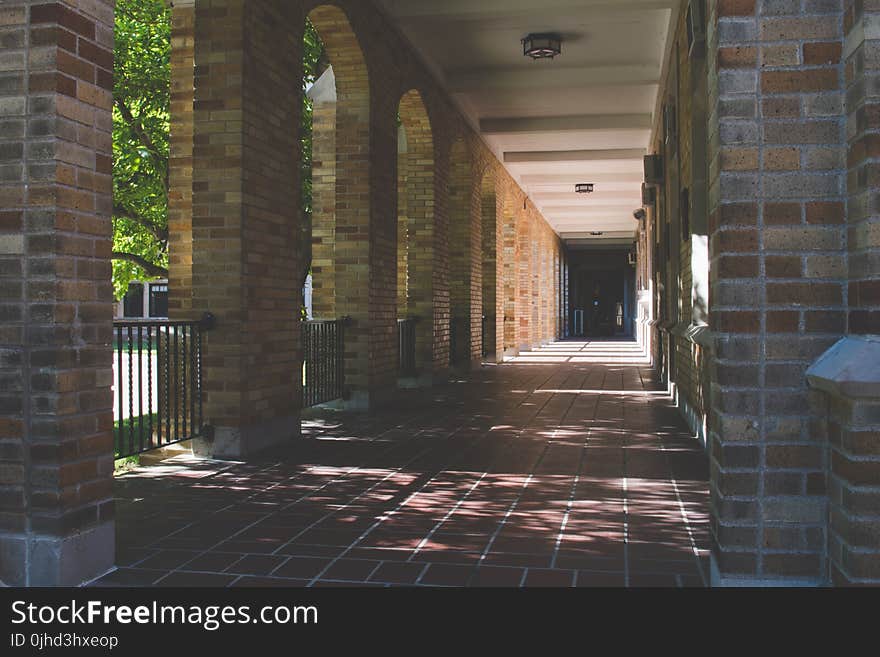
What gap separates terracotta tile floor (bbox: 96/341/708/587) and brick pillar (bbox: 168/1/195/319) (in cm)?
140

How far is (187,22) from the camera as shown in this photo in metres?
6.16

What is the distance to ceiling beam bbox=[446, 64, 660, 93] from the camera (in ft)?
34.4

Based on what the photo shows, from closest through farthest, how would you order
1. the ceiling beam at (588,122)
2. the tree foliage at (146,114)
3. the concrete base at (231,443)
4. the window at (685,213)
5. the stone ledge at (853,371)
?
the stone ledge at (853,371) → the concrete base at (231,443) → the window at (685,213) → the tree foliage at (146,114) → the ceiling beam at (588,122)

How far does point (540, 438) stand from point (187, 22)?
158 inches

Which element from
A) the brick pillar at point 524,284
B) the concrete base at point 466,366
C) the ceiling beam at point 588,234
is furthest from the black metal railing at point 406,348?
the ceiling beam at point 588,234

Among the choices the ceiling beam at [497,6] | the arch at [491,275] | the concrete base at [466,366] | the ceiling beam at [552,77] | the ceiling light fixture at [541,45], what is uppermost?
the ceiling beam at [552,77]

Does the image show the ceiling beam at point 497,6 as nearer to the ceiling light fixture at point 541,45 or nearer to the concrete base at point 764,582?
the ceiling light fixture at point 541,45

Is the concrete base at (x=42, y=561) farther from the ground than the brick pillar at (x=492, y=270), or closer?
closer

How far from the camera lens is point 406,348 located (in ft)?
34.8

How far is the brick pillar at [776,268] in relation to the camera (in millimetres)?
2457

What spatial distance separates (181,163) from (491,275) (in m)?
9.98

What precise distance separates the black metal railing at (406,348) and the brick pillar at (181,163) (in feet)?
14.6

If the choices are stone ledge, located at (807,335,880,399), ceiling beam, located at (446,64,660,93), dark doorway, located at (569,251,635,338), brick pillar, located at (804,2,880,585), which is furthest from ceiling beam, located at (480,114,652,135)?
dark doorway, located at (569,251,635,338)

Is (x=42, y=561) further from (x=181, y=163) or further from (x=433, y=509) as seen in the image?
(x=181, y=163)
